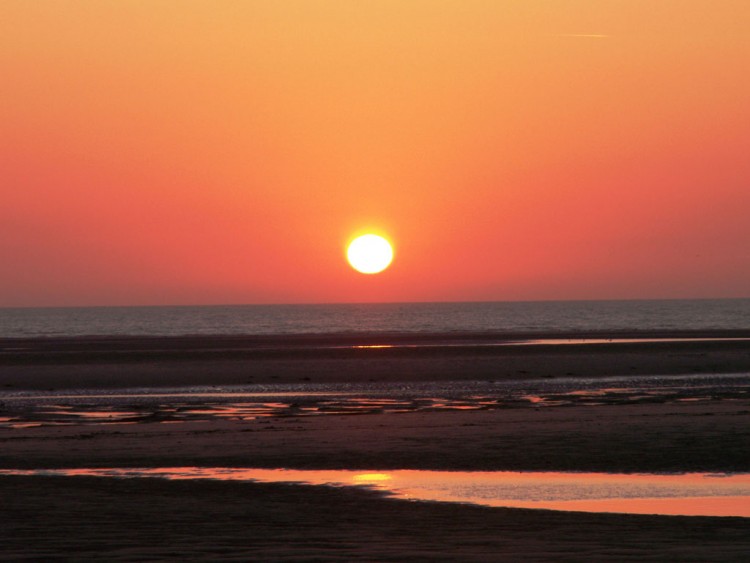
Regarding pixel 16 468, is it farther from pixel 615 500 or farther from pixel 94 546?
pixel 615 500

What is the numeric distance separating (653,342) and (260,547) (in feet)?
237

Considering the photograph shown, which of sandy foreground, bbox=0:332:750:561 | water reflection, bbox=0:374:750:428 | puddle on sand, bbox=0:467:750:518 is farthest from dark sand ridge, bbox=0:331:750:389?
puddle on sand, bbox=0:467:750:518

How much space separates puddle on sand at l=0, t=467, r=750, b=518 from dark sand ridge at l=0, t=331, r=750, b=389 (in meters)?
27.7

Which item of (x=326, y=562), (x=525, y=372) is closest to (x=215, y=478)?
(x=326, y=562)

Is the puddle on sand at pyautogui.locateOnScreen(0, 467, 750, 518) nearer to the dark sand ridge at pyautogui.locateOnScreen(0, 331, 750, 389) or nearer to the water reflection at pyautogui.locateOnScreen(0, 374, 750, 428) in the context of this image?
the water reflection at pyautogui.locateOnScreen(0, 374, 750, 428)

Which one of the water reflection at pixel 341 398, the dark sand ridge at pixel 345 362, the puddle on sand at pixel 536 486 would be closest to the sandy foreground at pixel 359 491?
the puddle on sand at pixel 536 486

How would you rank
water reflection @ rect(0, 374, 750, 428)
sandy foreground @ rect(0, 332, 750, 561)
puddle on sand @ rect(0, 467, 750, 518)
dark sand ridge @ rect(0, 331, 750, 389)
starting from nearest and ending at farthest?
sandy foreground @ rect(0, 332, 750, 561) → puddle on sand @ rect(0, 467, 750, 518) → water reflection @ rect(0, 374, 750, 428) → dark sand ridge @ rect(0, 331, 750, 389)

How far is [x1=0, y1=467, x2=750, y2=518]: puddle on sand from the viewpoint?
16156 mm

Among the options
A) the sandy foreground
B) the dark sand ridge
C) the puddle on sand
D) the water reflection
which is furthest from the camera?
the dark sand ridge

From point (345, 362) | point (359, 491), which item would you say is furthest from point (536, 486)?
point (345, 362)

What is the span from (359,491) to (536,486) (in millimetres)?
2600

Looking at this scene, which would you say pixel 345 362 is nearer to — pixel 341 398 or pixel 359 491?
pixel 341 398

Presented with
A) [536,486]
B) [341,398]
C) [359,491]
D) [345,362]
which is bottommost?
[359,491]

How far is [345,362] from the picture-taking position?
197ft
